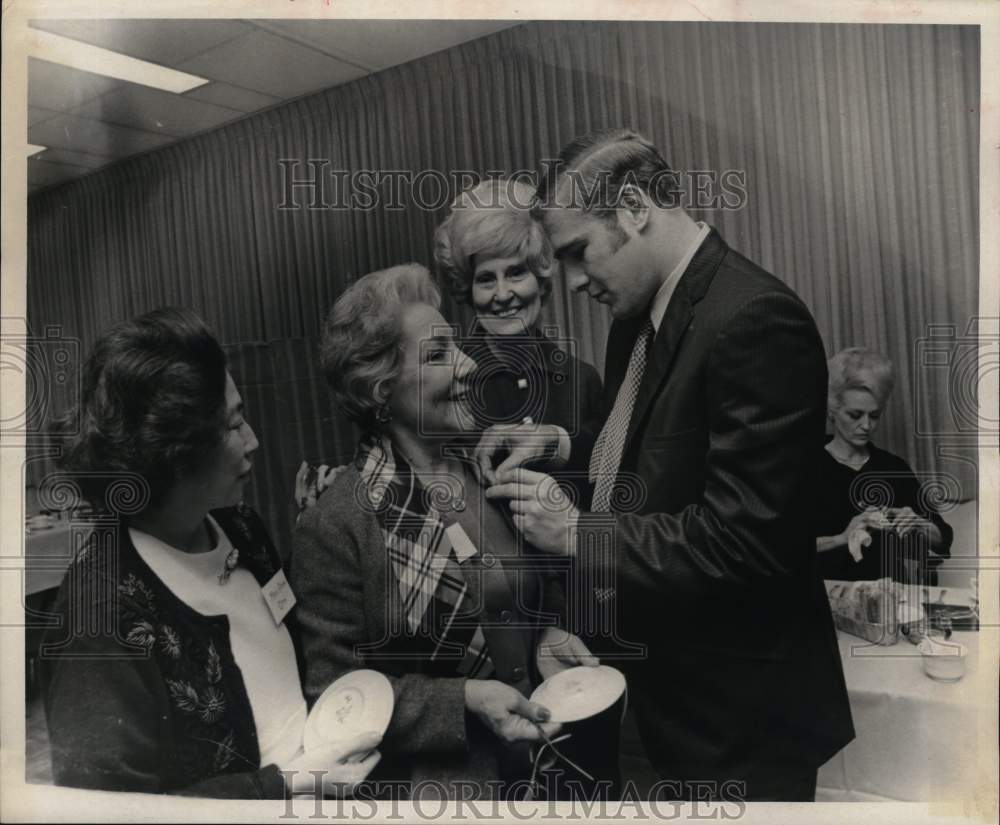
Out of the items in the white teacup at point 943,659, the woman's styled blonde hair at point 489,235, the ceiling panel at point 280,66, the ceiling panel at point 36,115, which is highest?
the ceiling panel at point 280,66

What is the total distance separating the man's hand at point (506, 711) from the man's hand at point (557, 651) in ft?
0.30

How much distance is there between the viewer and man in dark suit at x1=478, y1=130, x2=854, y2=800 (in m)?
2.11

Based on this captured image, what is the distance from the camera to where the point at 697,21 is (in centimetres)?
223

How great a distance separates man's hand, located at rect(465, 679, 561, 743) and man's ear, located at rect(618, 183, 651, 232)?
1256mm

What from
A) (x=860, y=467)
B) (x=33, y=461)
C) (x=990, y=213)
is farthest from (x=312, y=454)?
(x=990, y=213)

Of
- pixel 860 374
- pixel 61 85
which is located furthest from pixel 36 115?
pixel 860 374

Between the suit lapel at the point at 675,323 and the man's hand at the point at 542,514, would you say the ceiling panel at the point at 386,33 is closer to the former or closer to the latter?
the suit lapel at the point at 675,323

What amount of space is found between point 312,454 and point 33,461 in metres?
0.79

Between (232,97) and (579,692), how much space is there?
186 centimetres

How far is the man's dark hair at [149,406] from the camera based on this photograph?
2.19 metres

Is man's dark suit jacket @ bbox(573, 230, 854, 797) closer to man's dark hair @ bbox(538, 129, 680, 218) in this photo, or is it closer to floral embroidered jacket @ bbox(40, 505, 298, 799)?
man's dark hair @ bbox(538, 129, 680, 218)

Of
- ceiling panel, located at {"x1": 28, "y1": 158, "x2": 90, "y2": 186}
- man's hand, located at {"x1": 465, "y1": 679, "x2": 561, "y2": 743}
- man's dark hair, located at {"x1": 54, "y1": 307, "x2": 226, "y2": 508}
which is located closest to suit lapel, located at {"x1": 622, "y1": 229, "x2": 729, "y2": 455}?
man's hand, located at {"x1": 465, "y1": 679, "x2": 561, "y2": 743}

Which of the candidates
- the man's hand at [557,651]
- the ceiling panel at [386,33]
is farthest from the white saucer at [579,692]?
the ceiling panel at [386,33]

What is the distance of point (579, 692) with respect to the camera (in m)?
2.20
